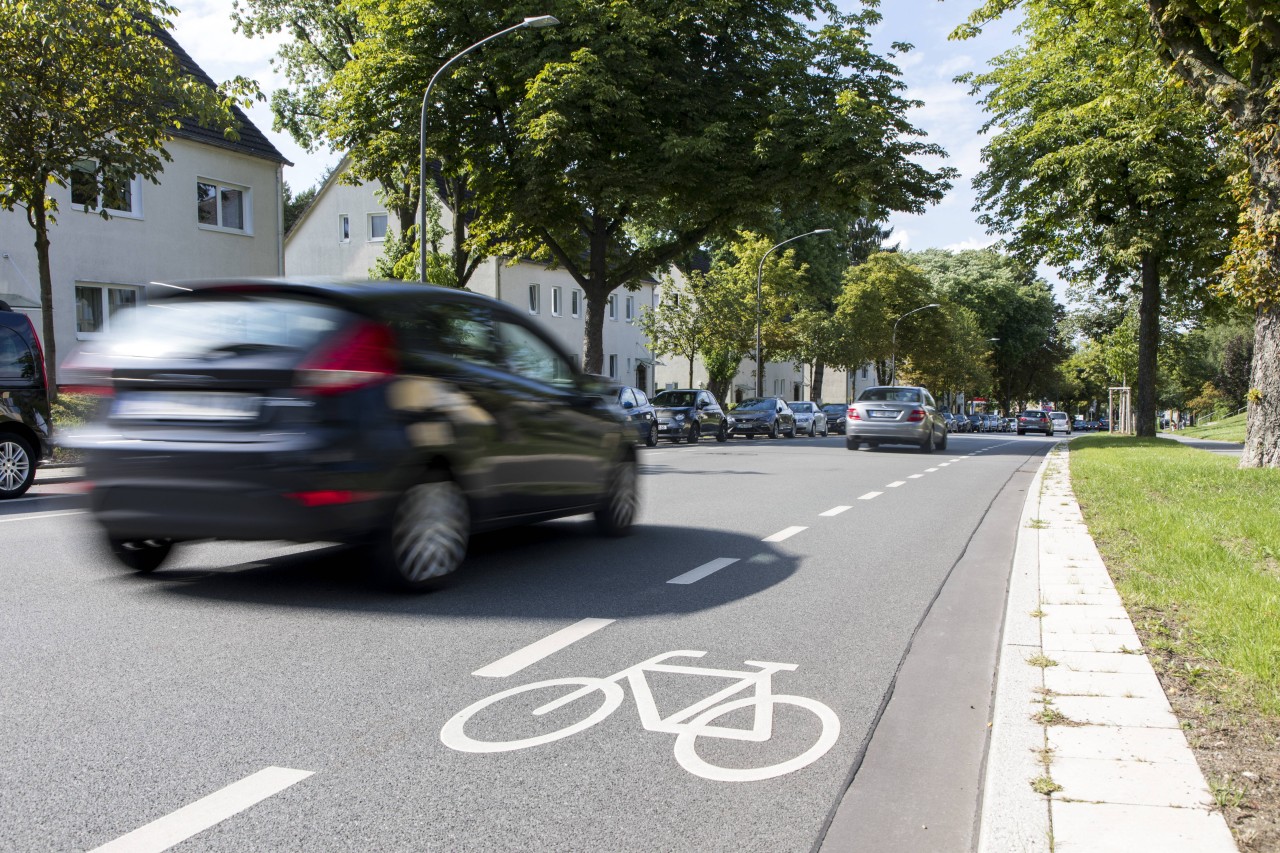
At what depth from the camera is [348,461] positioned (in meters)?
5.61

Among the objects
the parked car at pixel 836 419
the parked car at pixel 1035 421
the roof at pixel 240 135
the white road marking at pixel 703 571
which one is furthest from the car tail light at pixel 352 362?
the parked car at pixel 1035 421

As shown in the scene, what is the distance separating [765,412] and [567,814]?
36.6 m

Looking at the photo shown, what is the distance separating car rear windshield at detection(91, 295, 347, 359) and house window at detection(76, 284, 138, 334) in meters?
22.2

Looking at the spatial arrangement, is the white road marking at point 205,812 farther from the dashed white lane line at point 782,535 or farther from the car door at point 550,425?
the dashed white lane line at point 782,535

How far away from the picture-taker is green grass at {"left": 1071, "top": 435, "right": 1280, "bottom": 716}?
4.63m

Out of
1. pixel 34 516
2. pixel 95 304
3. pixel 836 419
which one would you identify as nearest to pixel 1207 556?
pixel 34 516

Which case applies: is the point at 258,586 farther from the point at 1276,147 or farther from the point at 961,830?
the point at 1276,147

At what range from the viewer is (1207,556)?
7.18 meters

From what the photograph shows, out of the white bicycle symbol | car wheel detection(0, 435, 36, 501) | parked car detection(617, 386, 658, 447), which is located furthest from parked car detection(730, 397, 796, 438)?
the white bicycle symbol

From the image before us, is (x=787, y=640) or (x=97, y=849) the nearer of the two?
(x=97, y=849)

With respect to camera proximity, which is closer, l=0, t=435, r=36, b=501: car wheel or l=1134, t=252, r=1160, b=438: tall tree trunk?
l=0, t=435, r=36, b=501: car wheel

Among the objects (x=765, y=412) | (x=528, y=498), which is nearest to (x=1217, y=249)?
(x=765, y=412)

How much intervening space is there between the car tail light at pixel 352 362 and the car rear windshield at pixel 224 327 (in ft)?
0.34

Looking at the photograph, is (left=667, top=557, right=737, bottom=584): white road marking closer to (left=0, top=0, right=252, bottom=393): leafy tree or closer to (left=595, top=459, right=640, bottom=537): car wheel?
(left=595, top=459, right=640, bottom=537): car wheel
